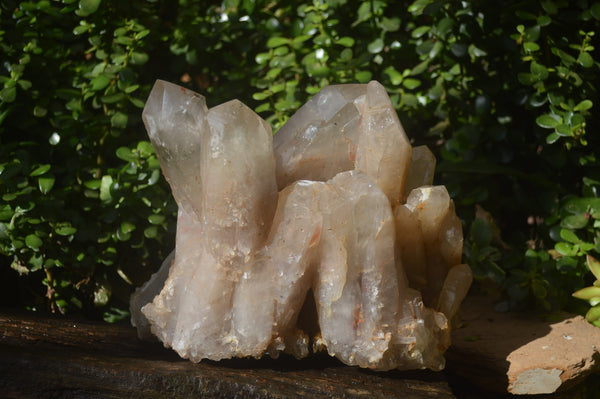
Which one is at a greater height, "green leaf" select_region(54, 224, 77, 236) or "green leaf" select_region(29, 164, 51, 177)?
"green leaf" select_region(29, 164, 51, 177)

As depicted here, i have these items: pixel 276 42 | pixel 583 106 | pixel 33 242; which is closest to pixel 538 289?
pixel 583 106

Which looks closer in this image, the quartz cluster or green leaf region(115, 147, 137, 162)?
the quartz cluster

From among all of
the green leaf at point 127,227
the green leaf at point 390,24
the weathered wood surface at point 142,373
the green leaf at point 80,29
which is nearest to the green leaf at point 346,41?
the green leaf at point 390,24

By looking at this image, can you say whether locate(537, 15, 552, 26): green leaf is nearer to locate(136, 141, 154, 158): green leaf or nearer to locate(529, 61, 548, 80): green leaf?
locate(529, 61, 548, 80): green leaf

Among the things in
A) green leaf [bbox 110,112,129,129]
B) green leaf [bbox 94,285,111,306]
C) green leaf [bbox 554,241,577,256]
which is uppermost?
green leaf [bbox 110,112,129,129]

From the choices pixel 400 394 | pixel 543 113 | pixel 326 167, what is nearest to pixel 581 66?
pixel 543 113

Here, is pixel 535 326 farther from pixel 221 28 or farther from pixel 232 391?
pixel 221 28

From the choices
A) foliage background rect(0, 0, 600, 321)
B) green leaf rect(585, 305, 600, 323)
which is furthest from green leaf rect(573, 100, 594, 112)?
green leaf rect(585, 305, 600, 323)
